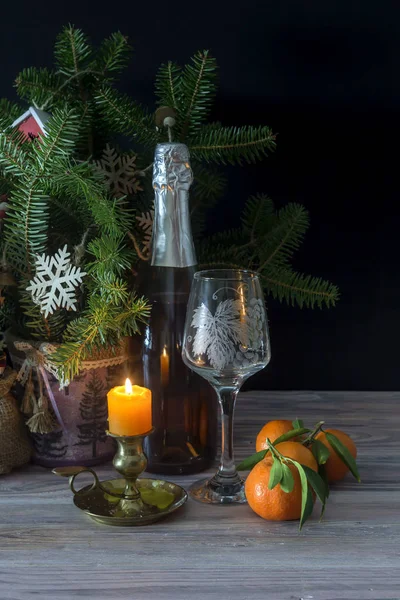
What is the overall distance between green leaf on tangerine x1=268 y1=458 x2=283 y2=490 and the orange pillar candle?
0.46 feet

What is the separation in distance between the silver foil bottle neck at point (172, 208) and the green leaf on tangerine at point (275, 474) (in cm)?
29

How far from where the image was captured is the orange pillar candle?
744 mm

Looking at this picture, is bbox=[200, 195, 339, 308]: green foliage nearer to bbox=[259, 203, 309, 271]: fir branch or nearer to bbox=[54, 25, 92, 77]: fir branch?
bbox=[259, 203, 309, 271]: fir branch

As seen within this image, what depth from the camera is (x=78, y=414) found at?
879mm

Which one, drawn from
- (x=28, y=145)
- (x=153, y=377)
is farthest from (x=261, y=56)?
(x=153, y=377)

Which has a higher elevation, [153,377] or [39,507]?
[153,377]

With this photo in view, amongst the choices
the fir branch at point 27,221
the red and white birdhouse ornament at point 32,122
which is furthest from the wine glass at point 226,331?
the red and white birdhouse ornament at point 32,122

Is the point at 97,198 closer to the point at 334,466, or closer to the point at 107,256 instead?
the point at 107,256

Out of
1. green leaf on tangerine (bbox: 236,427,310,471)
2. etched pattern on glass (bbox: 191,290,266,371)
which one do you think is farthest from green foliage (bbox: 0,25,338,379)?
green leaf on tangerine (bbox: 236,427,310,471)

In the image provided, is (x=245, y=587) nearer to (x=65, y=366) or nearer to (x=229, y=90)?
(x=65, y=366)

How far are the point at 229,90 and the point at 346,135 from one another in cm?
21

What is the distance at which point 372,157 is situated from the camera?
1174mm

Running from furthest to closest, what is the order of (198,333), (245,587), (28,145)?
(28,145), (198,333), (245,587)

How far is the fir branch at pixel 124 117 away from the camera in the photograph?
0.94 m
